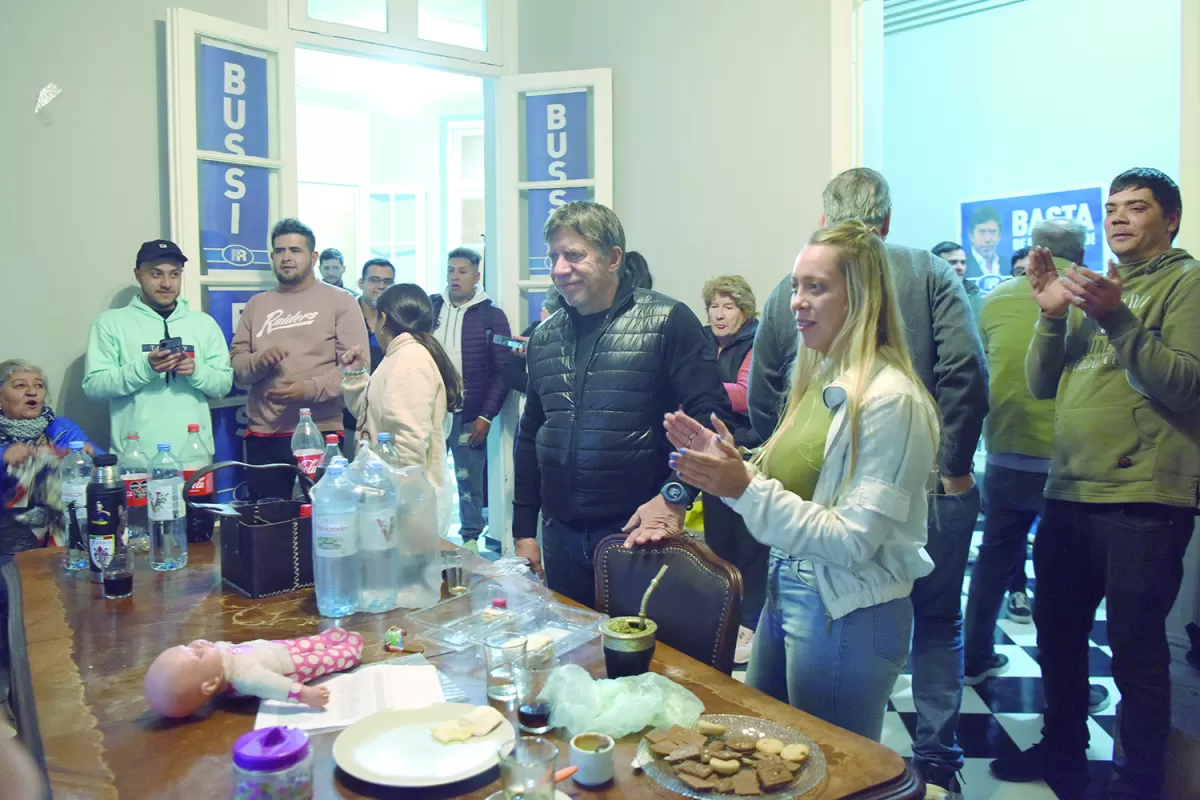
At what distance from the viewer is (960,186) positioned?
6.55 m

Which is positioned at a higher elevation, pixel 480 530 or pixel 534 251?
pixel 534 251

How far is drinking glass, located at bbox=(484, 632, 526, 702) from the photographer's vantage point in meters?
1.39

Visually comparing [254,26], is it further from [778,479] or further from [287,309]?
[778,479]

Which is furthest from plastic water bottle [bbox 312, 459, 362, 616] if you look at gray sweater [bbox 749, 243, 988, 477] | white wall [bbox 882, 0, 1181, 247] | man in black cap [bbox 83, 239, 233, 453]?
white wall [bbox 882, 0, 1181, 247]

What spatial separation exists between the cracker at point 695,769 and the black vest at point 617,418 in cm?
115

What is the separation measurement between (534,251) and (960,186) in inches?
139

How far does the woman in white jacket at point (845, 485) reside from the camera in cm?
154

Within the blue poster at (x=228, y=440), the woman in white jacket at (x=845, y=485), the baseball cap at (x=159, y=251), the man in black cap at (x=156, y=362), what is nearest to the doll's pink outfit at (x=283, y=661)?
the woman in white jacket at (x=845, y=485)

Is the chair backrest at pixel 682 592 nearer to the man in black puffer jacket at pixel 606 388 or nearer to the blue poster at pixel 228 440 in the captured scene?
the man in black puffer jacket at pixel 606 388

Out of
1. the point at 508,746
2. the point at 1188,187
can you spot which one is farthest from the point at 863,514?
the point at 1188,187

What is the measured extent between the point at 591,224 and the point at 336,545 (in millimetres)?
981

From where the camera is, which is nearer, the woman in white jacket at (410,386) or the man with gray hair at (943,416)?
the man with gray hair at (943,416)

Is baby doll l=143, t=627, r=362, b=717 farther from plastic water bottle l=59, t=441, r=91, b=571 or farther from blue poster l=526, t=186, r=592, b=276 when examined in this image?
blue poster l=526, t=186, r=592, b=276

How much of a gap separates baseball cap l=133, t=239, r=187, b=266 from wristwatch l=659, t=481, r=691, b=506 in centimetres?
249
